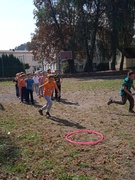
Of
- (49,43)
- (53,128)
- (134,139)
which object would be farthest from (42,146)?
(49,43)

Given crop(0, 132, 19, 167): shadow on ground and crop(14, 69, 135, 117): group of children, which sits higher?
crop(14, 69, 135, 117): group of children

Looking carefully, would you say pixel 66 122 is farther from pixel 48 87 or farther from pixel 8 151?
pixel 8 151

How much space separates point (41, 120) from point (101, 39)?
107 ft

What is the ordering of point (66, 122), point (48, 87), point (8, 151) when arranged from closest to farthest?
point (8, 151) < point (66, 122) < point (48, 87)

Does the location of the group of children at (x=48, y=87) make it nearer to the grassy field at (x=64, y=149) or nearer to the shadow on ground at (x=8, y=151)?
the grassy field at (x=64, y=149)

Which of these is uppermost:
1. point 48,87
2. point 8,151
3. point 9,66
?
point 9,66

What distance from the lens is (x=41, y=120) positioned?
9.02m

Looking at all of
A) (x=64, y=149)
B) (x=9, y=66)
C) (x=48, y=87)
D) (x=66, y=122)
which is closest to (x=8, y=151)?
(x=64, y=149)

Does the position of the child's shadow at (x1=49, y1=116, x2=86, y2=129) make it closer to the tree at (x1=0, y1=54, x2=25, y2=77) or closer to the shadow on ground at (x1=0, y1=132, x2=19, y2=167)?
the shadow on ground at (x1=0, y1=132, x2=19, y2=167)

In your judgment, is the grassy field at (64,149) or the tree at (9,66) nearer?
the grassy field at (64,149)

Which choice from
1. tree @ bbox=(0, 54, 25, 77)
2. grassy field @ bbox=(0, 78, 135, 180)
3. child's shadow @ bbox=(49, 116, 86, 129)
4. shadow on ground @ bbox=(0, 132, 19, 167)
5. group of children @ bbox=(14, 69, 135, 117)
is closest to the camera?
grassy field @ bbox=(0, 78, 135, 180)

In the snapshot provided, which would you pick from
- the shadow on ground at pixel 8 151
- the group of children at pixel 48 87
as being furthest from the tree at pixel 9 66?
the shadow on ground at pixel 8 151

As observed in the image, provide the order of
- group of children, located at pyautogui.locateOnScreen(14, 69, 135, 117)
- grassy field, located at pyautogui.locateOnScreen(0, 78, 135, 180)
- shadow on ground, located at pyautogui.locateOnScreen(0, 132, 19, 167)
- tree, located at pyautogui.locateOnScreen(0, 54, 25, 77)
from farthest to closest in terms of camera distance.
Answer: tree, located at pyautogui.locateOnScreen(0, 54, 25, 77) < group of children, located at pyautogui.locateOnScreen(14, 69, 135, 117) < shadow on ground, located at pyautogui.locateOnScreen(0, 132, 19, 167) < grassy field, located at pyautogui.locateOnScreen(0, 78, 135, 180)

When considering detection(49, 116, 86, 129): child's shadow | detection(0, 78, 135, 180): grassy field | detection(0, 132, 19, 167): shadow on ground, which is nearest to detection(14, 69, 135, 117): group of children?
detection(49, 116, 86, 129): child's shadow
